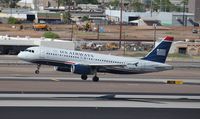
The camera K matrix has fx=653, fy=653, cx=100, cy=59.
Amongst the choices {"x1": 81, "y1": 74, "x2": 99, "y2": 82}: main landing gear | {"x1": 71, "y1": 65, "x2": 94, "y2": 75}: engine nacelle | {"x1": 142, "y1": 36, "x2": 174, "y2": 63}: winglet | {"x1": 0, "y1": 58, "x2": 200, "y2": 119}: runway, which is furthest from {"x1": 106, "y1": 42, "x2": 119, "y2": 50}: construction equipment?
{"x1": 71, "y1": 65, "x2": 94, "y2": 75}: engine nacelle

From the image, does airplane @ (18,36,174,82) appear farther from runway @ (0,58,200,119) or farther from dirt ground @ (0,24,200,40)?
dirt ground @ (0,24,200,40)

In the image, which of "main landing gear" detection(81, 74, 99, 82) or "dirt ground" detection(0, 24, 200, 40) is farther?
"dirt ground" detection(0, 24, 200, 40)

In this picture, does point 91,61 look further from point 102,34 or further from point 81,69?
point 102,34

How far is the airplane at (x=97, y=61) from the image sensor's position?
212ft

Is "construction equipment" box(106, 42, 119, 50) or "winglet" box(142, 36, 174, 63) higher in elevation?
"winglet" box(142, 36, 174, 63)

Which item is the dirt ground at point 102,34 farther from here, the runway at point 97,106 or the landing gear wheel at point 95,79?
the runway at point 97,106

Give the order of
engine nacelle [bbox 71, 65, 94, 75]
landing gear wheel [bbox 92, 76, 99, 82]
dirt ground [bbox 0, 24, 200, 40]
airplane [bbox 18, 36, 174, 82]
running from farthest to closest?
1. dirt ground [bbox 0, 24, 200, 40]
2. airplane [bbox 18, 36, 174, 82]
3. engine nacelle [bbox 71, 65, 94, 75]
4. landing gear wheel [bbox 92, 76, 99, 82]

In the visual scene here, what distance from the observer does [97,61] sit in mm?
65688

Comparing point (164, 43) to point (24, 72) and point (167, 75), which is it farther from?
point (24, 72)

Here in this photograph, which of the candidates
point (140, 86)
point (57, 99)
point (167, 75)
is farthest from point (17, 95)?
point (167, 75)

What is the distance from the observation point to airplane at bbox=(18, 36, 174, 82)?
6450 centimetres

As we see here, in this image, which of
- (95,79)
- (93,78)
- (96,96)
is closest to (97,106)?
(96,96)

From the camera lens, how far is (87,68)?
6338cm

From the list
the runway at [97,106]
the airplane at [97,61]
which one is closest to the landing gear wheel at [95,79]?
the airplane at [97,61]
